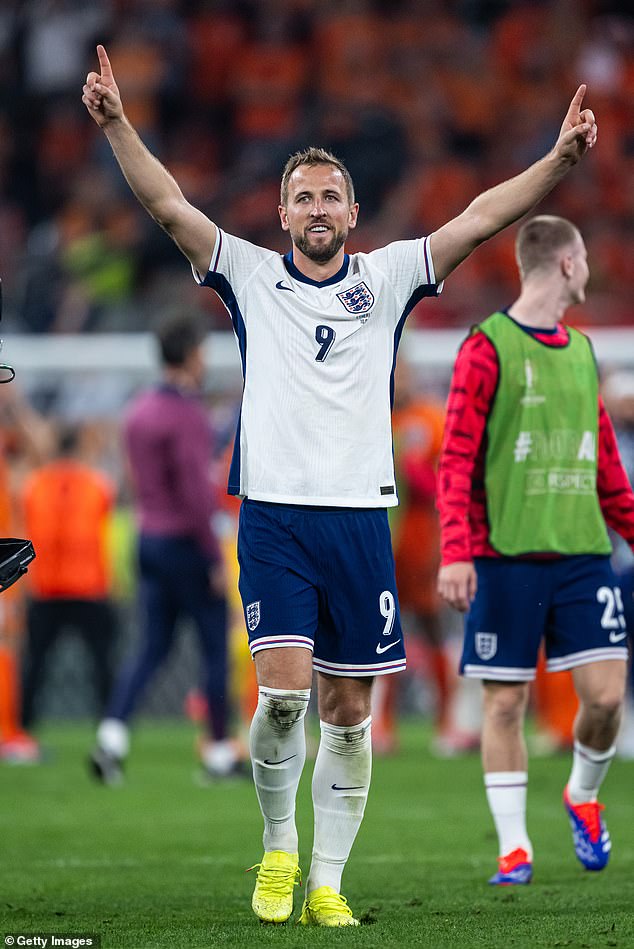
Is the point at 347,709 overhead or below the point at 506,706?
overhead

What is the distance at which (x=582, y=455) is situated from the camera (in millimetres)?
6113

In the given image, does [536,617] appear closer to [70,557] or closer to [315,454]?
[315,454]

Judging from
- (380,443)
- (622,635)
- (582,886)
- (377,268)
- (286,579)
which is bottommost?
(582,886)

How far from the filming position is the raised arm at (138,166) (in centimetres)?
491

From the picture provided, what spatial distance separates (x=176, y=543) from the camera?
981cm

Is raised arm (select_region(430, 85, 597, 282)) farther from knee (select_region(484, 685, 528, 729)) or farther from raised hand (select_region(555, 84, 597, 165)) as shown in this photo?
knee (select_region(484, 685, 528, 729))

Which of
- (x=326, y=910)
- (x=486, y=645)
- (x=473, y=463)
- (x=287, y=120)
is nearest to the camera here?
(x=326, y=910)

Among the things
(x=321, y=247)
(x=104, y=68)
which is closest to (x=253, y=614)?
(x=321, y=247)

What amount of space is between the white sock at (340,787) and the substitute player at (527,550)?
959 millimetres

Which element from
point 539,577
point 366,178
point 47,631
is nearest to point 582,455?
point 539,577

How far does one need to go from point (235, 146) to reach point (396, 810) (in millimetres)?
12382

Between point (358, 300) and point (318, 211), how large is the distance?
0.29 meters

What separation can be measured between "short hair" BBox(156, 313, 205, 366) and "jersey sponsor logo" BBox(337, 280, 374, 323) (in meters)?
4.51

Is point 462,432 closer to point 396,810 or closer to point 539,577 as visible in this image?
point 539,577
